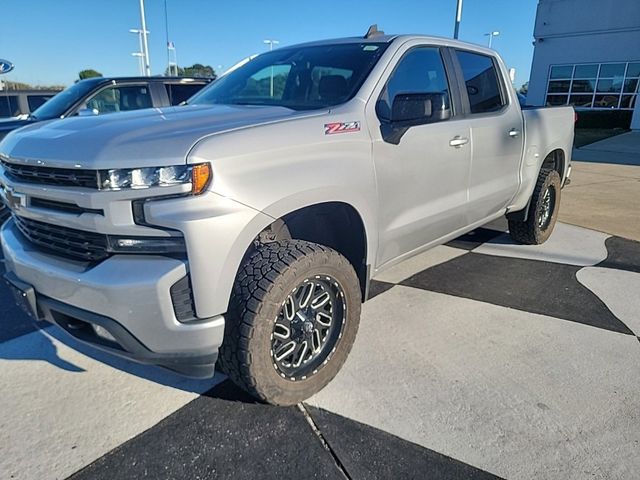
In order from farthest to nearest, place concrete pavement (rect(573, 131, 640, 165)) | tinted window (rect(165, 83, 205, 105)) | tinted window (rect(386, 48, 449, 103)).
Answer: concrete pavement (rect(573, 131, 640, 165)) → tinted window (rect(165, 83, 205, 105)) → tinted window (rect(386, 48, 449, 103))

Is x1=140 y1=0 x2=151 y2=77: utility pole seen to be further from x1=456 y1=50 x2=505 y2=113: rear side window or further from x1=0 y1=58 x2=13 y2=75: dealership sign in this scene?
x1=456 y1=50 x2=505 y2=113: rear side window

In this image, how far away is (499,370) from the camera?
282cm

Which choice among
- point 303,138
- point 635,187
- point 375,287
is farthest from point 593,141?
point 303,138

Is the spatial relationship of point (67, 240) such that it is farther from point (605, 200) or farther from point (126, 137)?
point (605, 200)

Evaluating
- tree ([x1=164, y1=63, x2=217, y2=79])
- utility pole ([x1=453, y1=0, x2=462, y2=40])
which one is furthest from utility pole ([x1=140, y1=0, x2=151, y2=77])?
utility pole ([x1=453, y1=0, x2=462, y2=40])

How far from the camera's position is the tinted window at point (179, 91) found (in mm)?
7113

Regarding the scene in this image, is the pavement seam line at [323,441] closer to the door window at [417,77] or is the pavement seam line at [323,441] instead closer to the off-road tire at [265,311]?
the off-road tire at [265,311]

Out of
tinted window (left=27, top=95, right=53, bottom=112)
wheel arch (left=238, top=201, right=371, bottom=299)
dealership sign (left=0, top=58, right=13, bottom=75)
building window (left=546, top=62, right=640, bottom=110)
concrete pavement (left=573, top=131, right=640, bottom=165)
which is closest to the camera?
wheel arch (left=238, top=201, right=371, bottom=299)

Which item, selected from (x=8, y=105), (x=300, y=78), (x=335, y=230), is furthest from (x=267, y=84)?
(x=8, y=105)

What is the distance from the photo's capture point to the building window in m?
21.2

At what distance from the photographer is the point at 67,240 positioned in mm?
2160

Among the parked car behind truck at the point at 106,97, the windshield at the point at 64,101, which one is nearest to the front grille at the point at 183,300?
the parked car behind truck at the point at 106,97

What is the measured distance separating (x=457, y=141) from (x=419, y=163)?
51 cm

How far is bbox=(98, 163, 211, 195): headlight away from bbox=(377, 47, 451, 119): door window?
1301 millimetres
